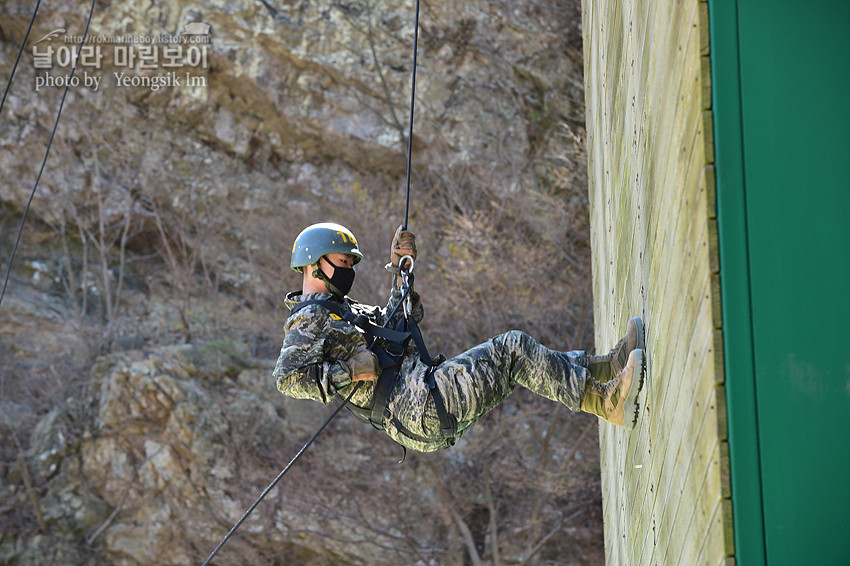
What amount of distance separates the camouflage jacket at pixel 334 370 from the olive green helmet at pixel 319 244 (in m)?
0.36

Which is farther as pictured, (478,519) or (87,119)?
(87,119)

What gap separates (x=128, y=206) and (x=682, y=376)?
1943 centimetres

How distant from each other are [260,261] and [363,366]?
15.4 meters

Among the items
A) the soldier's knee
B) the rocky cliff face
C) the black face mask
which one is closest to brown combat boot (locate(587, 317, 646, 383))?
the soldier's knee

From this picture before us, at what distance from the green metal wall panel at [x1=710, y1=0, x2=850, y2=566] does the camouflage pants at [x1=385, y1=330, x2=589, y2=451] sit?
2.34 metres

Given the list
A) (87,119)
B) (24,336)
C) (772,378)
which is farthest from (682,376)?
(87,119)

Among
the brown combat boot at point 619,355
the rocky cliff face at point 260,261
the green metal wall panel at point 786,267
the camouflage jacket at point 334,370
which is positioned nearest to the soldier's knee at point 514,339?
the brown combat boot at point 619,355

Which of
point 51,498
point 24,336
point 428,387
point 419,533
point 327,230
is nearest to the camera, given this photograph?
point 428,387

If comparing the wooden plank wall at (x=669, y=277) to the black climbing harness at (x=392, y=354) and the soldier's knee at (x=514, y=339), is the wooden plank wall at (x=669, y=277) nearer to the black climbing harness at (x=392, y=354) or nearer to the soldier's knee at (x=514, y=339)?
the soldier's knee at (x=514, y=339)

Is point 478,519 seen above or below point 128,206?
below

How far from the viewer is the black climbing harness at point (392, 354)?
5.57 m

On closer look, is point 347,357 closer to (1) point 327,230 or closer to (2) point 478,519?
(1) point 327,230

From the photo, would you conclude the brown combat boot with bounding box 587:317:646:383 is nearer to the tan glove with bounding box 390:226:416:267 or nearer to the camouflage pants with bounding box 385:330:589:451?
the camouflage pants with bounding box 385:330:589:451

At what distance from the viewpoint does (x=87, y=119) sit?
2191 centimetres
